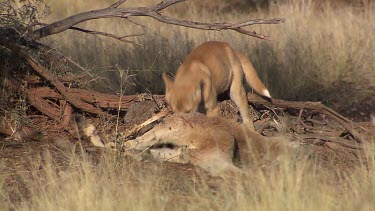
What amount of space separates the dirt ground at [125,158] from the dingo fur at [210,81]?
0.34 metres

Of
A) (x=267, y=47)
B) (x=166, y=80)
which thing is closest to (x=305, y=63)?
(x=267, y=47)

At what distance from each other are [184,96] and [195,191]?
8.28ft

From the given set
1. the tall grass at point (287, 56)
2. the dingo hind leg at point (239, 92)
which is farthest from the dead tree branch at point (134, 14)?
the tall grass at point (287, 56)

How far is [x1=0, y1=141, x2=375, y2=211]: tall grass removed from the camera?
5023 mm

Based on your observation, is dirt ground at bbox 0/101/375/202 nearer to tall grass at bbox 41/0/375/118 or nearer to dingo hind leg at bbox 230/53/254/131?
dingo hind leg at bbox 230/53/254/131

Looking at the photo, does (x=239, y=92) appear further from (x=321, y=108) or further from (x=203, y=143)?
(x=203, y=143)

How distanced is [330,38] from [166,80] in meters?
5.53

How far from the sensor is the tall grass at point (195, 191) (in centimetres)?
502

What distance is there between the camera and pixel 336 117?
25.0ft

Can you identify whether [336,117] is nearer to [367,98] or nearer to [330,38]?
[367,98]

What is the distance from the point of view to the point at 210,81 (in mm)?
8211

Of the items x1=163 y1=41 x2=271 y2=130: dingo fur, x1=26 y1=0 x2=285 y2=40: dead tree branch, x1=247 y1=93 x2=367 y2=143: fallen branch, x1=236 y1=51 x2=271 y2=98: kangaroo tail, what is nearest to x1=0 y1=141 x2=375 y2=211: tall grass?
x1=247 y1=93 x2=367 y2=143: fallen branch

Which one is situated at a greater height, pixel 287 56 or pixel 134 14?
pixel 134 14

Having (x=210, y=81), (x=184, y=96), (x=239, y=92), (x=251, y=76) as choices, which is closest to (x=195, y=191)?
(x=184, y=96)
